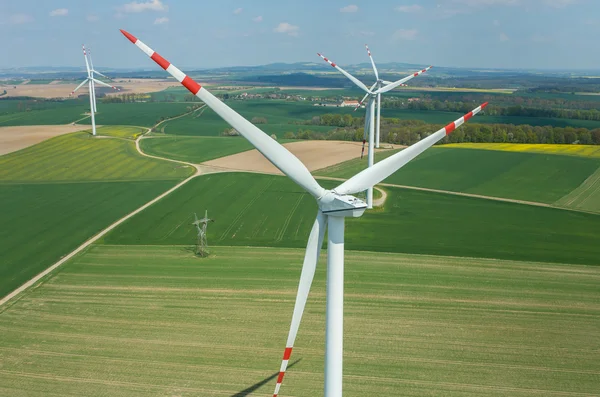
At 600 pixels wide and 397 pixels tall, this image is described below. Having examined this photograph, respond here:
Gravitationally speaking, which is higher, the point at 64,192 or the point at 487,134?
the point at 487,134

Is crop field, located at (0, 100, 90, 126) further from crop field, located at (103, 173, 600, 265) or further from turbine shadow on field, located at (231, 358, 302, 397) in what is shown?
turbine shadow on field, located at (231, 358, 302, 397)

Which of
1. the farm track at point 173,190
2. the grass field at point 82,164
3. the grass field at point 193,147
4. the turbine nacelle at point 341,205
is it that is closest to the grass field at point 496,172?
the farm track at point 173,190

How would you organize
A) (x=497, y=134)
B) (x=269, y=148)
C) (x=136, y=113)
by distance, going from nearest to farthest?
1. (x=269, y=148)
2. (x=497, y=134)
3. (x=136, y=113)

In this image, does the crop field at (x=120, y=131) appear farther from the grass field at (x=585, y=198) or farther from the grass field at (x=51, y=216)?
the grass field at (x=585, y=198)

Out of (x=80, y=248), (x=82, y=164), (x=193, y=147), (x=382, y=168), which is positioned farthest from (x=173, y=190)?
(x=382, y=168)

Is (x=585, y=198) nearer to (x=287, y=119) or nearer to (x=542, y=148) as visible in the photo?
(x=542, y=148)

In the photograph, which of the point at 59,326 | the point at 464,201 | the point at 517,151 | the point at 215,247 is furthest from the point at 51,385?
the point at 517,151

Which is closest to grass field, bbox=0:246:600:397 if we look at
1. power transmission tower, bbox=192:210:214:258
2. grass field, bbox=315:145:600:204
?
power transmission tower, bbox=192:210:214:258

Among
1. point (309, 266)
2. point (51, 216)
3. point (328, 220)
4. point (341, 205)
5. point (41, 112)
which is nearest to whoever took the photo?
point (341, 205)

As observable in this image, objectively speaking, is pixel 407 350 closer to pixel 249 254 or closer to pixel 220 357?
pixel 220 357
